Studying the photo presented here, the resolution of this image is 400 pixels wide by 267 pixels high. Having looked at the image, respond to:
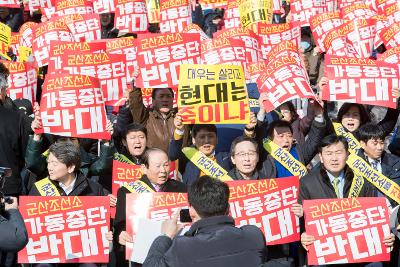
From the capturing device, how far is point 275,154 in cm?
855

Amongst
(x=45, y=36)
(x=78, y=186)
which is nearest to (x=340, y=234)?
(x=78, y=186)

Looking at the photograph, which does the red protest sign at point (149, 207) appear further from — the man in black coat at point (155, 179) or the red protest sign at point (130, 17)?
the red protest sign at point (130, 17)

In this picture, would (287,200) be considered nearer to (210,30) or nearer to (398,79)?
(398,79)

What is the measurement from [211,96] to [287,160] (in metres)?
0.88

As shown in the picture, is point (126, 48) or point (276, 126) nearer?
point (276, 126)

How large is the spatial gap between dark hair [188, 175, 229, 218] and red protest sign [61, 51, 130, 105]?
14.6 feet

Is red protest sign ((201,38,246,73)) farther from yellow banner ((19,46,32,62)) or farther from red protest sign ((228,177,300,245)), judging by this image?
red protest sign ((228,177,300,245))

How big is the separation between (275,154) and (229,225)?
10.2ft

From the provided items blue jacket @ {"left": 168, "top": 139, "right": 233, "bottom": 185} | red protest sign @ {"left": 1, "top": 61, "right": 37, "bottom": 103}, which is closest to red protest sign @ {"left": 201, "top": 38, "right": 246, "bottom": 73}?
red protest sign @ {"left": 1, "top": 61, "right": 37, "bottom": 103}

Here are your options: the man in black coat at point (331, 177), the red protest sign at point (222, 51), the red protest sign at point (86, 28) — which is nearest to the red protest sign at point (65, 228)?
the man in black coat at point (331, 177)

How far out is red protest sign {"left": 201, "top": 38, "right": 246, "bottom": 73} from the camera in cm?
1102

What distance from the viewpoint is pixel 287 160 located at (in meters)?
8.52

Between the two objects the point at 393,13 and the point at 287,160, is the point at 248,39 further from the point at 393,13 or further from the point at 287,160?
the point at 287,160

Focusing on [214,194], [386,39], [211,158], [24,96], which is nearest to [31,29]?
[24,96]
